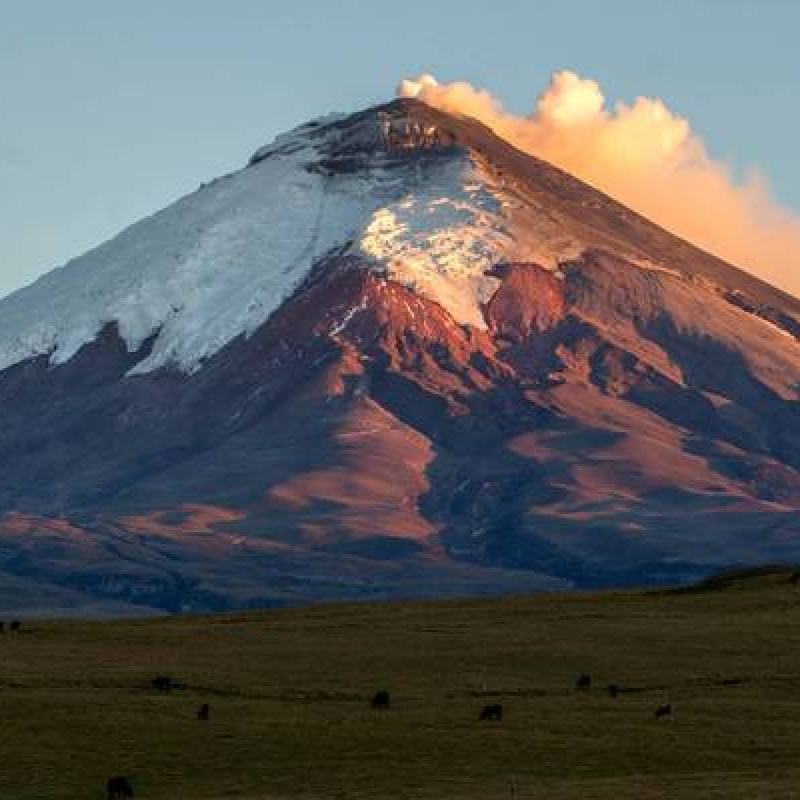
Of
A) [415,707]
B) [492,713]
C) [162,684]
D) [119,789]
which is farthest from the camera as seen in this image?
[162,684]

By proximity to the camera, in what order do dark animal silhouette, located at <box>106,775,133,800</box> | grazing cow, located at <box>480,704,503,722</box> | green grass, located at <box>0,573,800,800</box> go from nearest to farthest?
dark animal silhouette, located at <box>106,775,133,800</box>, green grass, located at <box>0,573,800,800</box>, grazing cow, located at <box>480,704,503,722</box>

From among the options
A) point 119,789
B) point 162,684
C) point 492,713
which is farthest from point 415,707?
point 119,789

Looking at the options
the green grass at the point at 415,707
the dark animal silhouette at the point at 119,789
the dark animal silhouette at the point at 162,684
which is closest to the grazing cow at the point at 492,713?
the green grass at the point at 415,707

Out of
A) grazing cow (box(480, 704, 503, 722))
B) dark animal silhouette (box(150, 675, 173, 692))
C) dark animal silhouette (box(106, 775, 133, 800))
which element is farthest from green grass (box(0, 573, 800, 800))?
dark animal silhouette (box(106, 775, 133, 800))

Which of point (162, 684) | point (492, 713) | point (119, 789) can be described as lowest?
point (119, 789)

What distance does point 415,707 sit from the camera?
8131 centimetres

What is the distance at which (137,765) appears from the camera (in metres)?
70.4

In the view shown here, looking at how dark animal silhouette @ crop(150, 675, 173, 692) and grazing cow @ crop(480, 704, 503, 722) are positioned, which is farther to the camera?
dark animal silhouette @ crop(150, 675, 173, 692)

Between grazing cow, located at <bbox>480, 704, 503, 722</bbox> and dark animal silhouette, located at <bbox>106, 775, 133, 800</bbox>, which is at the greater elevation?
grazing cow, located at <bbox>480, 704, 503, 722</bbox>

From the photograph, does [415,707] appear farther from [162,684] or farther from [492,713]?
[162,684]

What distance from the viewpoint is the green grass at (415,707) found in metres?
67.9

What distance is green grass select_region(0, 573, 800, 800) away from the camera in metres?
67.9

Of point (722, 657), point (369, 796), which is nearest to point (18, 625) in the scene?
point (722, 657)

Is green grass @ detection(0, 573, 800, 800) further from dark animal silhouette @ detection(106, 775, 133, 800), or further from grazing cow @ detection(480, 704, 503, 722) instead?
dark animal silhouette @ detection(106, 775, 133, 800)
